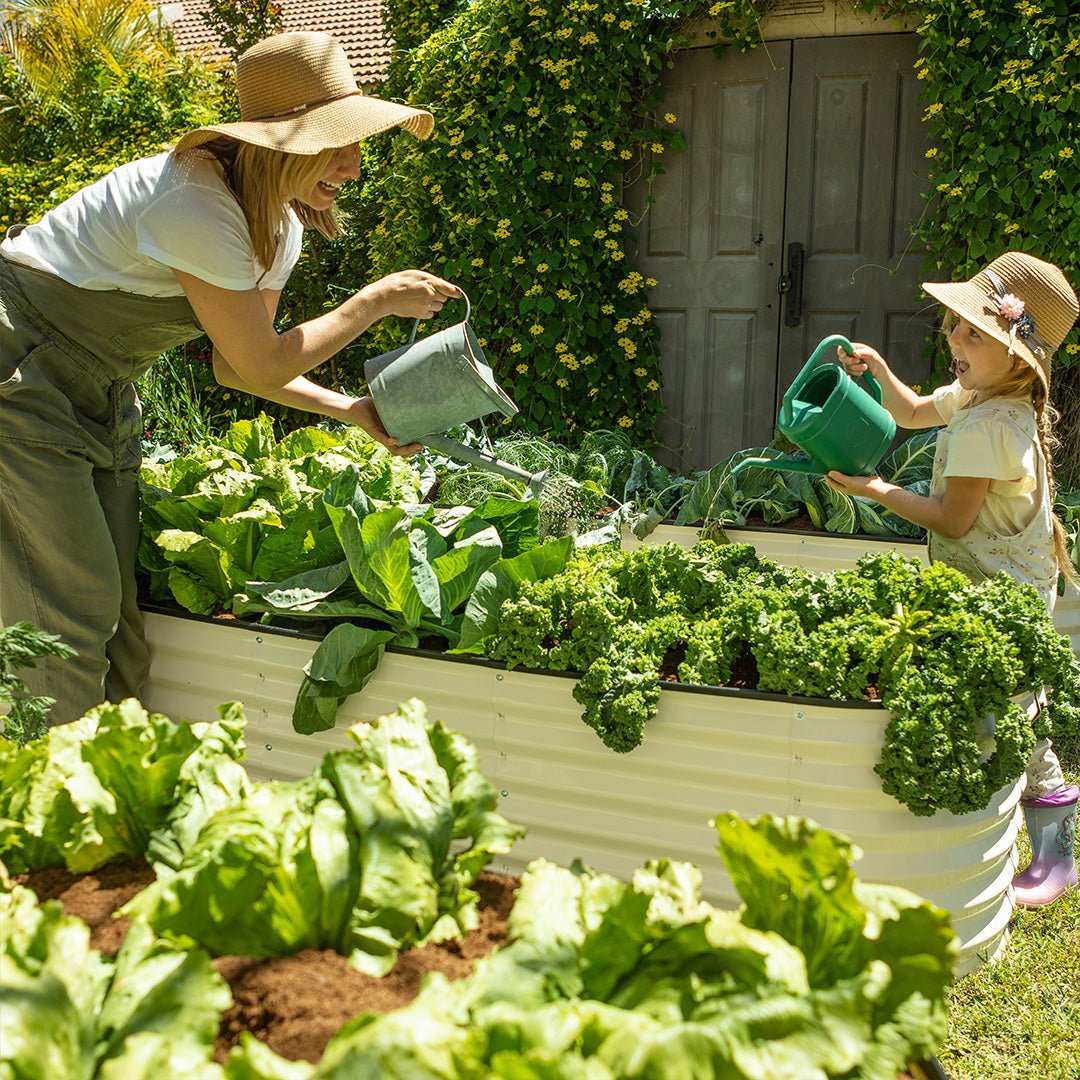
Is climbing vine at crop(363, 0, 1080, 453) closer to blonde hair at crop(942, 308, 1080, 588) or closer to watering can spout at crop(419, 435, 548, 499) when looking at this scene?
blonde hair at crop(942, 308, 1080, 588)

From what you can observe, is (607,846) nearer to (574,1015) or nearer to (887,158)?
(574,1015)

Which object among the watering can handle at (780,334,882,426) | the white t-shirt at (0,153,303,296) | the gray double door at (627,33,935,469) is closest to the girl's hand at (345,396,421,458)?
the white t-shirt at (0,153,303,296)

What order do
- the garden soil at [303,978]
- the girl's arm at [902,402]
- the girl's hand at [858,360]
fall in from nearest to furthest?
the garden soil at [303,978]
the girl's hand at [858,360]
the girl's arm at [902,402]

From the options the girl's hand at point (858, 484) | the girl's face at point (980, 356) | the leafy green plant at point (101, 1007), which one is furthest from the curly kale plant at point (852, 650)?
the leafy green plant at point (101, 1007)

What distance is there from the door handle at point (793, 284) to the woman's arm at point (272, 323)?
3.80 metres

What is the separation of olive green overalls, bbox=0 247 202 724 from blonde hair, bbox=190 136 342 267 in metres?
0.26

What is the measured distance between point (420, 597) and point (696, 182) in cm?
431

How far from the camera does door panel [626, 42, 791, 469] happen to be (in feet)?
19.6

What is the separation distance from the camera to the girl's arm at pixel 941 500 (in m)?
2.65

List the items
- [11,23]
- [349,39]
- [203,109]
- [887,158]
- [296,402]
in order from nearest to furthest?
[296,402], [887,158], [203,109], [11,23], [349,39]

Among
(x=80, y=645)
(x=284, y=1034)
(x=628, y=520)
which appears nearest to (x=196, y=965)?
(x=284, y=1034)

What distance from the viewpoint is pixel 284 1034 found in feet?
3.08

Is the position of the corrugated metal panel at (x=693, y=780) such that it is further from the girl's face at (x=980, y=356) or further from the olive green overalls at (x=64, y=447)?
the girl's face at (x=980, y=356)

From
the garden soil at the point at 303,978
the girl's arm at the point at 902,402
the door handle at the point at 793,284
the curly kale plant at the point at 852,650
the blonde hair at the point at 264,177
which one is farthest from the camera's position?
the door handle at the point at 793,284
